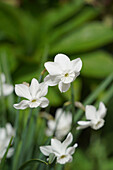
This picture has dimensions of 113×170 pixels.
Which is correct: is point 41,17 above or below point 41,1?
below

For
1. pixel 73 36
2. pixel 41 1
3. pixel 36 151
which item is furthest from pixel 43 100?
pixel 41 1

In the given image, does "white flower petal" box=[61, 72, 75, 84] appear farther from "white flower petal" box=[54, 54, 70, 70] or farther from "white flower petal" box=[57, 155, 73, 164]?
"white flower petal" box=[57, 155, 73, 164]

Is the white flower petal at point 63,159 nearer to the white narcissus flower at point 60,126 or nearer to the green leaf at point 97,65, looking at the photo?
the white narcissus flower at point 60,126

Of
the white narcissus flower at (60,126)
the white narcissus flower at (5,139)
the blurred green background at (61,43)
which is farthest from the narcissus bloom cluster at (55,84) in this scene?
the blurred green background at (61,43)

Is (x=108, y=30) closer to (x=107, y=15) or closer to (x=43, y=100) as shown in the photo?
(x=107, y=15)

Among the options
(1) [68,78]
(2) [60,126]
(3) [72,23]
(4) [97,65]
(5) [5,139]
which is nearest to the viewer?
(1) [68,78]

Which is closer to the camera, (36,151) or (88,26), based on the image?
(36,151)

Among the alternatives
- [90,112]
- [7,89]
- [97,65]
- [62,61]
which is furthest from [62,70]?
[97,65]

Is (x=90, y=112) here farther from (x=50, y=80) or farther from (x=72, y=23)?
(x=72, y=23)
